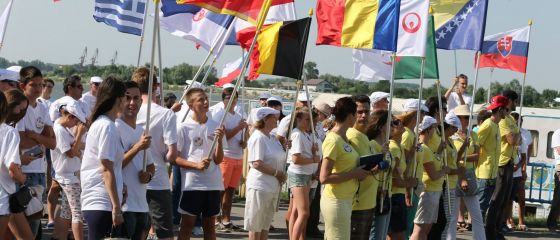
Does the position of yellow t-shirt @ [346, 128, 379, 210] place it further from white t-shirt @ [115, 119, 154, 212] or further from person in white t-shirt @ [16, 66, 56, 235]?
person in white t-shirt @ [16, 66, 56, 235]

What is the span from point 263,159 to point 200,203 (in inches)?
35.5

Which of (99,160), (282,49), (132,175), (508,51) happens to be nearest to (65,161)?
(282,49)

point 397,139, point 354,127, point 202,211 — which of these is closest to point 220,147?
point 202,211

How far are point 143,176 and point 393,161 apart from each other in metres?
3.22

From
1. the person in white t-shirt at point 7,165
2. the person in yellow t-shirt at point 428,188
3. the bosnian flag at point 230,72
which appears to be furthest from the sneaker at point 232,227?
the person in white t-shirt at point 7,165

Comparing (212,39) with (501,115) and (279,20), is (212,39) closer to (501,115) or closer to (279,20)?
(279,20)

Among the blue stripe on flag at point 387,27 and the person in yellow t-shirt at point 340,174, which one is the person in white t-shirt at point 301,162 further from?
the person in yellow t-shirt at point 340,174

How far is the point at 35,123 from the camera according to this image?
9188mm

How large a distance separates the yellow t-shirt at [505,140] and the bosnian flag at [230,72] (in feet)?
12.0

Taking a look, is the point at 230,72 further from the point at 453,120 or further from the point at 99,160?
the point at 99,160

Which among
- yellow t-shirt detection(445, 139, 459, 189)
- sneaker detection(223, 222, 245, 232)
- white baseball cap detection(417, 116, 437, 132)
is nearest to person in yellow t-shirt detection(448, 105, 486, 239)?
yellow t-shirt detection(445, 139, 459, 189)

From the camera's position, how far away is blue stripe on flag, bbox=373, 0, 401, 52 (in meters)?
10.1

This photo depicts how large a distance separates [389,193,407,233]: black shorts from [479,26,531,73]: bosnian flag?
4625mm

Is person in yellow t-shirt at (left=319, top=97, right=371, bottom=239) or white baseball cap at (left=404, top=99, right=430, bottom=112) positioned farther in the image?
white baseball cap at (left=404, top=99, right=430, bottom=112)
